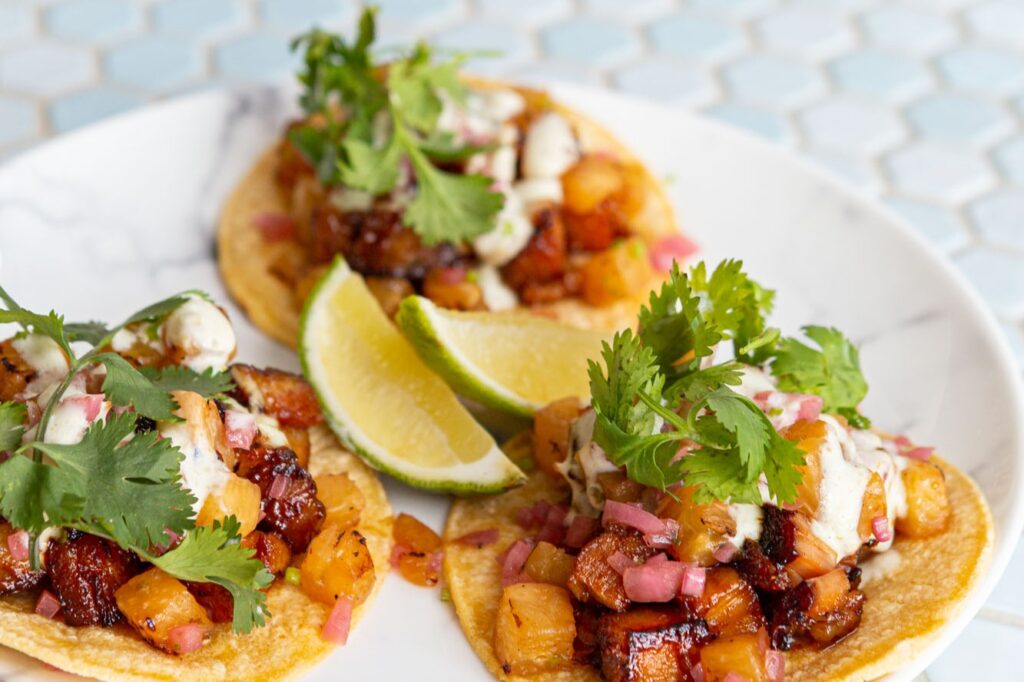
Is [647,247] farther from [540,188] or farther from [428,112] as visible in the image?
[428,112]

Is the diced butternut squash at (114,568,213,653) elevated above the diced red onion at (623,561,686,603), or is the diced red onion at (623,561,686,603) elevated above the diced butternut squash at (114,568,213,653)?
the diced red onion at (623,561,686,603)

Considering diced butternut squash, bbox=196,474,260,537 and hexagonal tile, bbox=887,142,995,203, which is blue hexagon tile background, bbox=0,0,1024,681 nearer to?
hexagonal tile, bbox=887,142,995,203

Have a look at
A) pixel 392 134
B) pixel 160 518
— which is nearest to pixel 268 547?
pixel 160 518

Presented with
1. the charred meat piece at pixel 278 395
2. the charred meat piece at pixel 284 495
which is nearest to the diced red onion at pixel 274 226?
the charred meat piece at pixel 278 395

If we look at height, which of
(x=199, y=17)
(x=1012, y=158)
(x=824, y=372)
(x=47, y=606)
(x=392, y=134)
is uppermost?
(x=392, y=134)

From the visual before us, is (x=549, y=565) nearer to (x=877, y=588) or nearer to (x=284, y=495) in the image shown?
(x=284, y=495)

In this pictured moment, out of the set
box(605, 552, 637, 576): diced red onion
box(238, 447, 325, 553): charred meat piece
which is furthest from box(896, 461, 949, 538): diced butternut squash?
box(238, 447, 325, 553): charred meat piece

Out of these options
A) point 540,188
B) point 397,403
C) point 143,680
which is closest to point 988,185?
point 540,188

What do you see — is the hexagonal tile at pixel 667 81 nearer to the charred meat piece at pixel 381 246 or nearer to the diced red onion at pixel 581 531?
the charred meat piece at pixel 381 246
